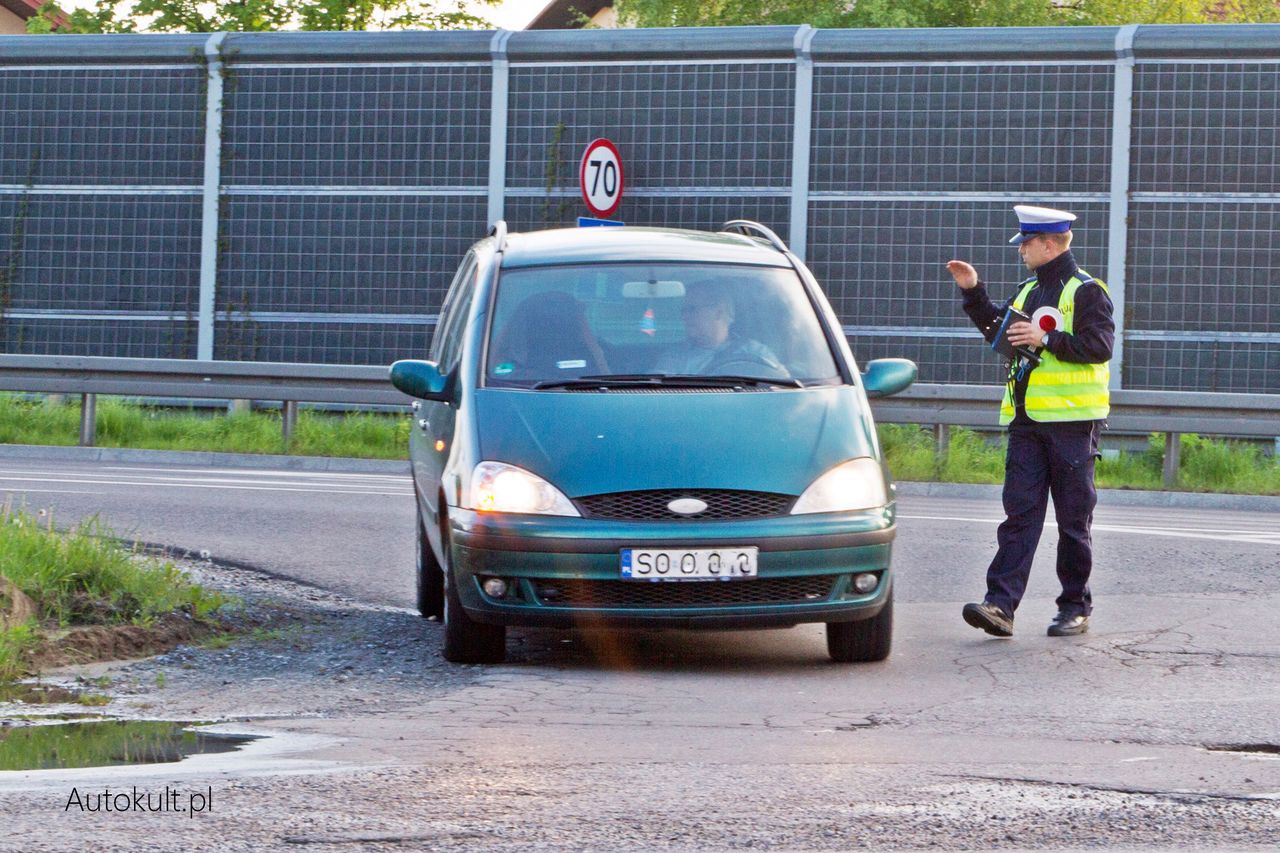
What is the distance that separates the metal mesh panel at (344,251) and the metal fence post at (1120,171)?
6445mm

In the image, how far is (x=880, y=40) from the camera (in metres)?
20.6

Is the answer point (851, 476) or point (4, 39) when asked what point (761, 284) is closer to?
point (851, 476)

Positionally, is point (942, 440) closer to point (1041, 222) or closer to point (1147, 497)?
point (1147, 497)

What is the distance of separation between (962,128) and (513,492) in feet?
46.2

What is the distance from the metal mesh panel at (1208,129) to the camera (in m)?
19.9

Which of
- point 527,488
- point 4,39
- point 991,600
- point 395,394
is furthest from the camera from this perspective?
point 4,39

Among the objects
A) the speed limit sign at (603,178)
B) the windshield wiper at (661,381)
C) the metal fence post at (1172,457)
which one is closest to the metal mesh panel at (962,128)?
the speed limit sign at (603,178)

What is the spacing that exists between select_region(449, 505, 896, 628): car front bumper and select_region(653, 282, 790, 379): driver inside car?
94 cm

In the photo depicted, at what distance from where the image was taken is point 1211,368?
19.5 meters

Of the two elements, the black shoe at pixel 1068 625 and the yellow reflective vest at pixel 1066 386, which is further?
the yellow reflective vest at pixel 1066 386

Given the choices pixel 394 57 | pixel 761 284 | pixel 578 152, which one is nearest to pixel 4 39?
pixel 394 57

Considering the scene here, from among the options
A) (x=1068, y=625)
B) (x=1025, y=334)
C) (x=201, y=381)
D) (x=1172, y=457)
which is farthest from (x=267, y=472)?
(x=1068, y=625)

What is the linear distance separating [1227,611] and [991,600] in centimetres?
139

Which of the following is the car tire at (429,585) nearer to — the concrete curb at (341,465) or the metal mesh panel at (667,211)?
the concrete curb at (341,465)
